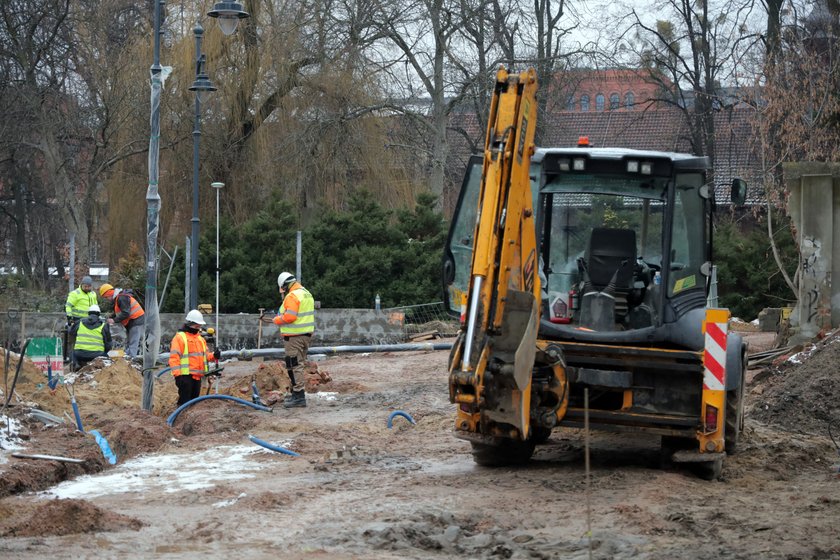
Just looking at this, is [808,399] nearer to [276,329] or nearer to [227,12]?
[227,12]

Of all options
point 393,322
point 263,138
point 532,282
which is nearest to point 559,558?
point 532,282

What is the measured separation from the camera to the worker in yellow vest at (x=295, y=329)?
14.8 metres

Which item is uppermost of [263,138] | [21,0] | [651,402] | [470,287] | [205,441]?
[21,0]

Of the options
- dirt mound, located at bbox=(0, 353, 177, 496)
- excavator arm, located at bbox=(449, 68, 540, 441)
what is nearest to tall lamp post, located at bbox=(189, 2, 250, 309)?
dirt mound, located at bbox=(0, 353, 177, 496)

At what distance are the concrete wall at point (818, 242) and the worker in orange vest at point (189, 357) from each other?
358 inches

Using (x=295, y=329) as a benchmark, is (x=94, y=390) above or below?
below

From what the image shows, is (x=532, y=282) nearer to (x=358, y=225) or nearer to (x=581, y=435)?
(x=581, y=435)

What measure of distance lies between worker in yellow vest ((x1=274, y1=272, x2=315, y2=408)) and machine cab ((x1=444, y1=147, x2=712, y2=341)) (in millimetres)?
5299

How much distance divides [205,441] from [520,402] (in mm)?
4684

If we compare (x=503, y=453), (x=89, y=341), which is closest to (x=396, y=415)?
(x=503, y=453)

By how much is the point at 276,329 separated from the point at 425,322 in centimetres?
407

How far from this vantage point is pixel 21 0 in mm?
30656

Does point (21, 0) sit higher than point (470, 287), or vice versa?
point (21, 0)

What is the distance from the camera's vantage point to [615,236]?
965cm
